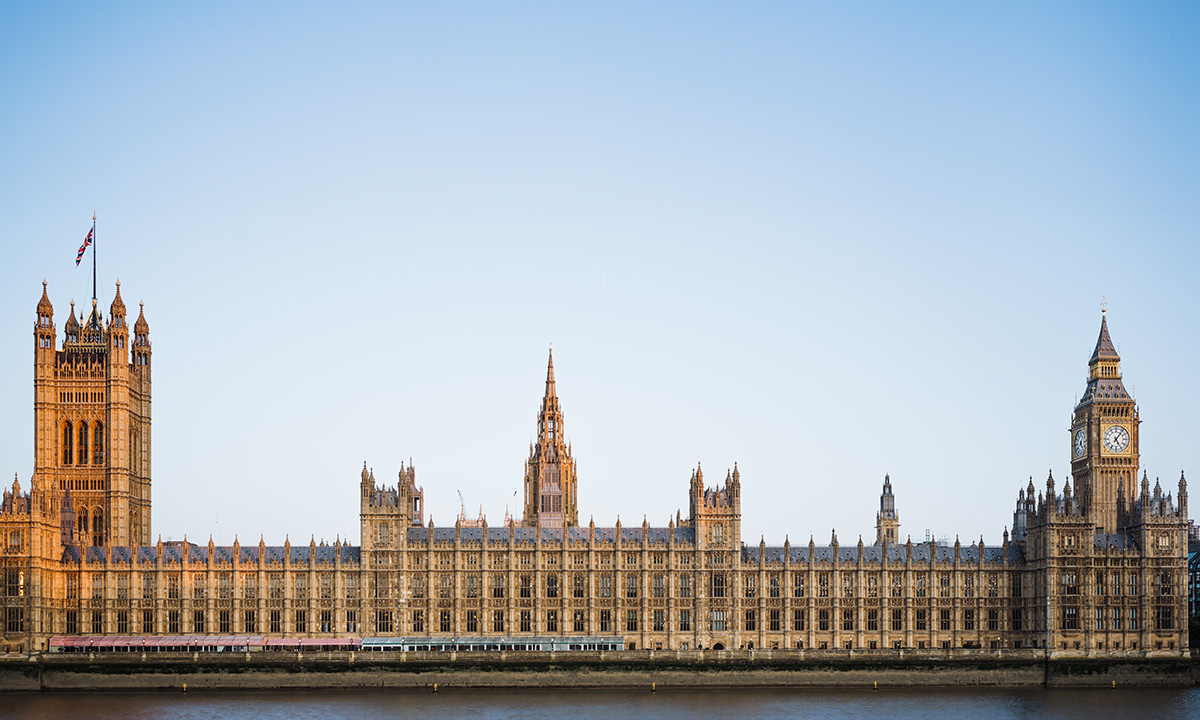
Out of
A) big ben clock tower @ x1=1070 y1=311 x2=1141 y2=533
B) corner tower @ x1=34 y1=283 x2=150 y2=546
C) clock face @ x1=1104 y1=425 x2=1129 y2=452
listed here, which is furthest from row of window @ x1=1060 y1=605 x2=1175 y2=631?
corner tower @ x1=34 y1=283 x2=150 y2=546

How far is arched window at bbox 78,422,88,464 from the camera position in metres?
150

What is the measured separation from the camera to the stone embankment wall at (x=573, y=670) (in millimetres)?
117312

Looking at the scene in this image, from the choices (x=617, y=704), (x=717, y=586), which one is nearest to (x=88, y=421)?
(x=717, y=586)

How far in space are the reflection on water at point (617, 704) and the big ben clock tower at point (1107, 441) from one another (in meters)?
37.5

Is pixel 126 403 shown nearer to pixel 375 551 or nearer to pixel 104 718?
pixel 375 551

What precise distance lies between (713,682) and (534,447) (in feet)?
220

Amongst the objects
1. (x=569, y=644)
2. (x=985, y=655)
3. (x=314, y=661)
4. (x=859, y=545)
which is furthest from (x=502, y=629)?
(x=985, y=655)

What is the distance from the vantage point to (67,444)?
150 meters

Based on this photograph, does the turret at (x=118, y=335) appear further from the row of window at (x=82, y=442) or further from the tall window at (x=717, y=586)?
the tall window at (x=717, y=586)

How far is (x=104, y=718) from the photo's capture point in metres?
98.5

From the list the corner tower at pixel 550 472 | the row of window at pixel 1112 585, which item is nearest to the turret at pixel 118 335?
the corner tower at pixel 550 472

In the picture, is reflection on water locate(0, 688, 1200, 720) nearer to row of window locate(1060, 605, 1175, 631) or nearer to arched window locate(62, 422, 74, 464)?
row of window locate(1060, 605, 1175, 631)

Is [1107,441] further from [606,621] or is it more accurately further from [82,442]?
[82,442]

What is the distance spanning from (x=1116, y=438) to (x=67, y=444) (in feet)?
346
